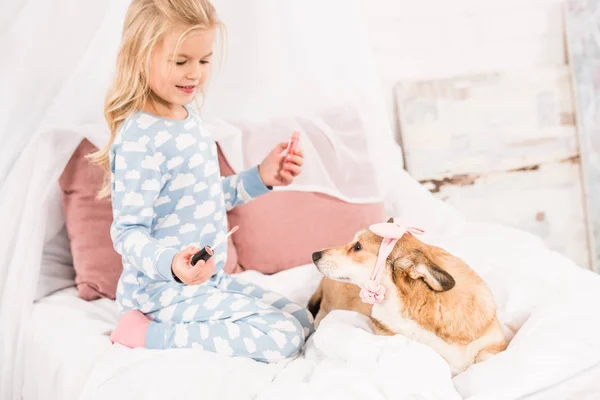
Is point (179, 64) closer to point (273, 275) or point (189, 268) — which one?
point (189, 268)

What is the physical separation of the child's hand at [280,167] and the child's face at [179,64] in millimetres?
236

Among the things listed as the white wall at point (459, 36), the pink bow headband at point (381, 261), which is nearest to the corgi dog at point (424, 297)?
the pink bow headband at point (381, 261)

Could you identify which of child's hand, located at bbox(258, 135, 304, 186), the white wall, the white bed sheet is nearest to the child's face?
child's hand, located at bbox(258, 135, 304, 186)

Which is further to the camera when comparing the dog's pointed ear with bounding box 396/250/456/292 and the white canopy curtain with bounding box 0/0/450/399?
the white canopy curtain with bounding box 0/0/450/399

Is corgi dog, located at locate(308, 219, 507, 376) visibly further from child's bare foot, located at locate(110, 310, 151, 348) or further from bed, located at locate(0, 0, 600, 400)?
child's bare foot, located at locate(110, 310, 151, 348)

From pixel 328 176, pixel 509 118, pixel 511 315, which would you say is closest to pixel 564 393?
pixel 511 315

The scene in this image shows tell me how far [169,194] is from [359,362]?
49cm

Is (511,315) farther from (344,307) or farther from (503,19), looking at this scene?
(503,19)

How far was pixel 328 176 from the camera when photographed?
181cm

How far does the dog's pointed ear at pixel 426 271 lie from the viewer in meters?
1.09

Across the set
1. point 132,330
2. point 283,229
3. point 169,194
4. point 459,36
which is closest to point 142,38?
point 169,194

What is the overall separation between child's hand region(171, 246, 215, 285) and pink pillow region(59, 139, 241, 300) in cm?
53

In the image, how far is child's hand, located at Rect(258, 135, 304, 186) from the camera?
4.65ft

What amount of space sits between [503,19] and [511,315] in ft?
4.41
